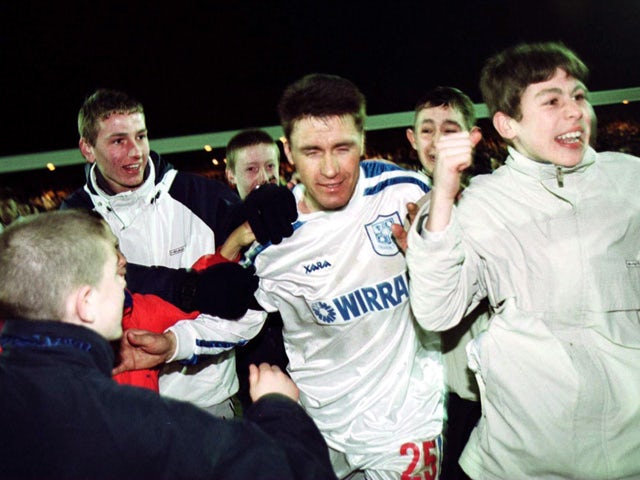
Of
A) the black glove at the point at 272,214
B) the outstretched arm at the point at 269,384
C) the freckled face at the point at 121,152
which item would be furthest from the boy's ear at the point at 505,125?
the freckled face at the point at 121,152

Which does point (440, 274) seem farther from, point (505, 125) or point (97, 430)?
point (97, 430)

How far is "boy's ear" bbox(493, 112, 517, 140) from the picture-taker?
6.48ft

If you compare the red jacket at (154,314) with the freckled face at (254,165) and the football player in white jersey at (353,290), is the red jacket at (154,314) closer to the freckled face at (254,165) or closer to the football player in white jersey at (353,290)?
the football player in white jersey at (353,290)

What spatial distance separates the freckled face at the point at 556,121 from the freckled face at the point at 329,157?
809 mm

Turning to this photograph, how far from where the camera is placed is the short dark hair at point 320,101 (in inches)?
95.4

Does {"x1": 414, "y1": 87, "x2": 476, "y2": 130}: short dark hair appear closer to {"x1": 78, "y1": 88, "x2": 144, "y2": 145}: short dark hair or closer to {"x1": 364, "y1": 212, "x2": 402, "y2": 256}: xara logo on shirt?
{"x1": 364, "y1": 212, "x2": 402, "y2": 256}: xara logo on shirt

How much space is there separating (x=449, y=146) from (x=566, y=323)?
78cm

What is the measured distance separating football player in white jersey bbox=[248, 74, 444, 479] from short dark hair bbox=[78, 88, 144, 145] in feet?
4.77

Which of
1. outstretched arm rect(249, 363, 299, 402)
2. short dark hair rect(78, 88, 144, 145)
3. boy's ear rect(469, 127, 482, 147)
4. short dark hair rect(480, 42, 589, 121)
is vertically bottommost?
outstretched arm rect(249, 363, 299, 402)

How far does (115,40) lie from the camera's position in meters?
24.3

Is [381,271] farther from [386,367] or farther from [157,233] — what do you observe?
[157,233]

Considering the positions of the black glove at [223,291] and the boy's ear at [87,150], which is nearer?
the black glove at [223,291]

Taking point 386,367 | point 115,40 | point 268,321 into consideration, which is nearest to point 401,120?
point 268,321

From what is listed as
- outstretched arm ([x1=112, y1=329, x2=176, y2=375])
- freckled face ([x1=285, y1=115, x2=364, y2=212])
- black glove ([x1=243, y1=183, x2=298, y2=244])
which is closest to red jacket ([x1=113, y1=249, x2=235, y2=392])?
outstretched arm ([x1=112, y1=329, x2=176, y2=375])
